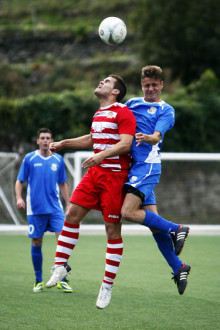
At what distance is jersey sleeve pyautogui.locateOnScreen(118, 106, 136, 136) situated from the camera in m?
5.76

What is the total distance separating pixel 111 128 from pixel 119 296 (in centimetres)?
252

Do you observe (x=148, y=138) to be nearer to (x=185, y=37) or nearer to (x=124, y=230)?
(x=124, y=230)

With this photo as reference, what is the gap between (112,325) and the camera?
5.68 metres

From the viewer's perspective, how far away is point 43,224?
7.95m

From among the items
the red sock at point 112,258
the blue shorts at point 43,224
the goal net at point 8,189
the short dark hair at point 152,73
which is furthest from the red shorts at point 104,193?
the goal net at point 8,189

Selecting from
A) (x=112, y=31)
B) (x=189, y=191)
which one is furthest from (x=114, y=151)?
(x=189, y=191)

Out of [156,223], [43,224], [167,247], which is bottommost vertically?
[43,224]

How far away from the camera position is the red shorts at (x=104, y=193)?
19.0ft

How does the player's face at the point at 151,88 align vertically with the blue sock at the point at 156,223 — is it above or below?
above

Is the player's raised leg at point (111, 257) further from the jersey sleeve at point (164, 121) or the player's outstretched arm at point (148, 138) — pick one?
the jersey sleeve at point (164, 121)

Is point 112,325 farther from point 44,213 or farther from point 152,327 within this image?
point 44,213

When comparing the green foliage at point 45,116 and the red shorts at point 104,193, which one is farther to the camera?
the green foliage at point 45,116

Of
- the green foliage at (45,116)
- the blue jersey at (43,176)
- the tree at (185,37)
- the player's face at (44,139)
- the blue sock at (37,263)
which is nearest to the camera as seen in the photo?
the blue sock at (37,263)

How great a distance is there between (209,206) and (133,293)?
39.3ft
